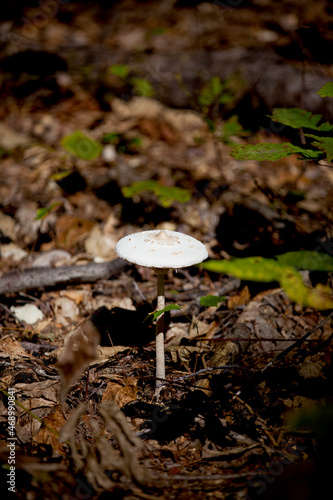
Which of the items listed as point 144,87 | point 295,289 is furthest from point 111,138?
point 295,289

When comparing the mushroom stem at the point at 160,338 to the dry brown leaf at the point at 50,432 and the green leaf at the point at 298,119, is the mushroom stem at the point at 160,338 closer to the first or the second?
the dry brown leaf at the point at 50,432

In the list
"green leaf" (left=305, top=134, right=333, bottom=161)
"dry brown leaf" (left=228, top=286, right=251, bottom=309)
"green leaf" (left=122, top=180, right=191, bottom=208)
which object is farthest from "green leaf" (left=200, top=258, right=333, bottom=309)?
"green leaf" (left=122, top=180, right=191, bottom=208)

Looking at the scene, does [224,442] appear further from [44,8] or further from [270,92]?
[44,8]

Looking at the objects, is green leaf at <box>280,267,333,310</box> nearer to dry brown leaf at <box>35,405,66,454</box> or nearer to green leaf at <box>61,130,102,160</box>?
dry brown leaf at <box>35,405,66,454</box>

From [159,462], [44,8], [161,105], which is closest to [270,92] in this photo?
[161,105]

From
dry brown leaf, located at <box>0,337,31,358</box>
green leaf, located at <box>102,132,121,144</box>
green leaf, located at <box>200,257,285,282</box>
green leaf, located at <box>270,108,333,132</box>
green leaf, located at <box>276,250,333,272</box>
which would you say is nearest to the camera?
green leaf, located at <box>200,257,285,282</box>

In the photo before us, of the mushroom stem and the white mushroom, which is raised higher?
the white mushroom

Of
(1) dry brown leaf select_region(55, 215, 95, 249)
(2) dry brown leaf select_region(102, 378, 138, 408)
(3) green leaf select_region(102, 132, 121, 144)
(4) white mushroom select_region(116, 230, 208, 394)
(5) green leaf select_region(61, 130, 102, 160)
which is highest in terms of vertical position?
(3) green leaf select_region(102, 132, 121, 144)
